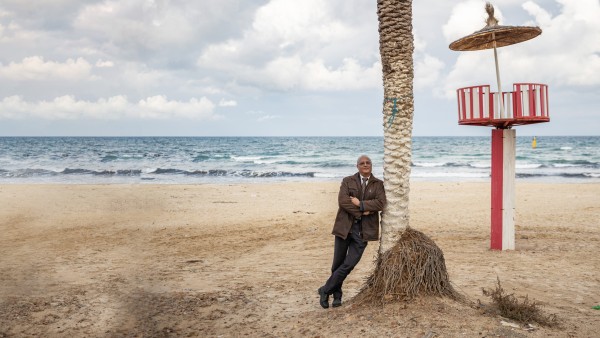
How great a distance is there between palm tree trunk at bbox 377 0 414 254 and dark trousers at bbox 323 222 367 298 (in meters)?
0.35

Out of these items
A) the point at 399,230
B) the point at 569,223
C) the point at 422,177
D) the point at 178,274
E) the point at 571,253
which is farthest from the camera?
the point at 422,177

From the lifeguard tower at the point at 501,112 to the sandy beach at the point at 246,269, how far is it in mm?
798

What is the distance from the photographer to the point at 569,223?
1336cm

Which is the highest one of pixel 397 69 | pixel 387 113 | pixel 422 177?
pixel 397 69

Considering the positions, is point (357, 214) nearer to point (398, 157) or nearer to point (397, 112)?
point (398, 157)

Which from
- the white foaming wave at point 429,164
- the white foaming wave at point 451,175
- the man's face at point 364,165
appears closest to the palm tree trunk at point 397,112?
the man's face at point 364,165

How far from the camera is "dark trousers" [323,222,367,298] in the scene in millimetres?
6230

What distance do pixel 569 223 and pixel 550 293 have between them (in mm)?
6782

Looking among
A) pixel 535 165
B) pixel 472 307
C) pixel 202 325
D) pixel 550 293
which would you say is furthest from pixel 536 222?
pixel 535 165

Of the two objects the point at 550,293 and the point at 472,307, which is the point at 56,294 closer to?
the point at 472,307

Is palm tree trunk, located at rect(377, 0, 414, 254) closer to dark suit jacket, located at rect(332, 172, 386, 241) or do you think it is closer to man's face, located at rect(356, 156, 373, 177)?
dark suit jacket, located at rect(332, 172, 386, 241)

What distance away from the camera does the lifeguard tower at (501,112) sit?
9.08 meters

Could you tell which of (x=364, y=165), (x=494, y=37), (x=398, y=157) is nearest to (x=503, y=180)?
(x=494, y=37)

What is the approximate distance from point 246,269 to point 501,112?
534cm
